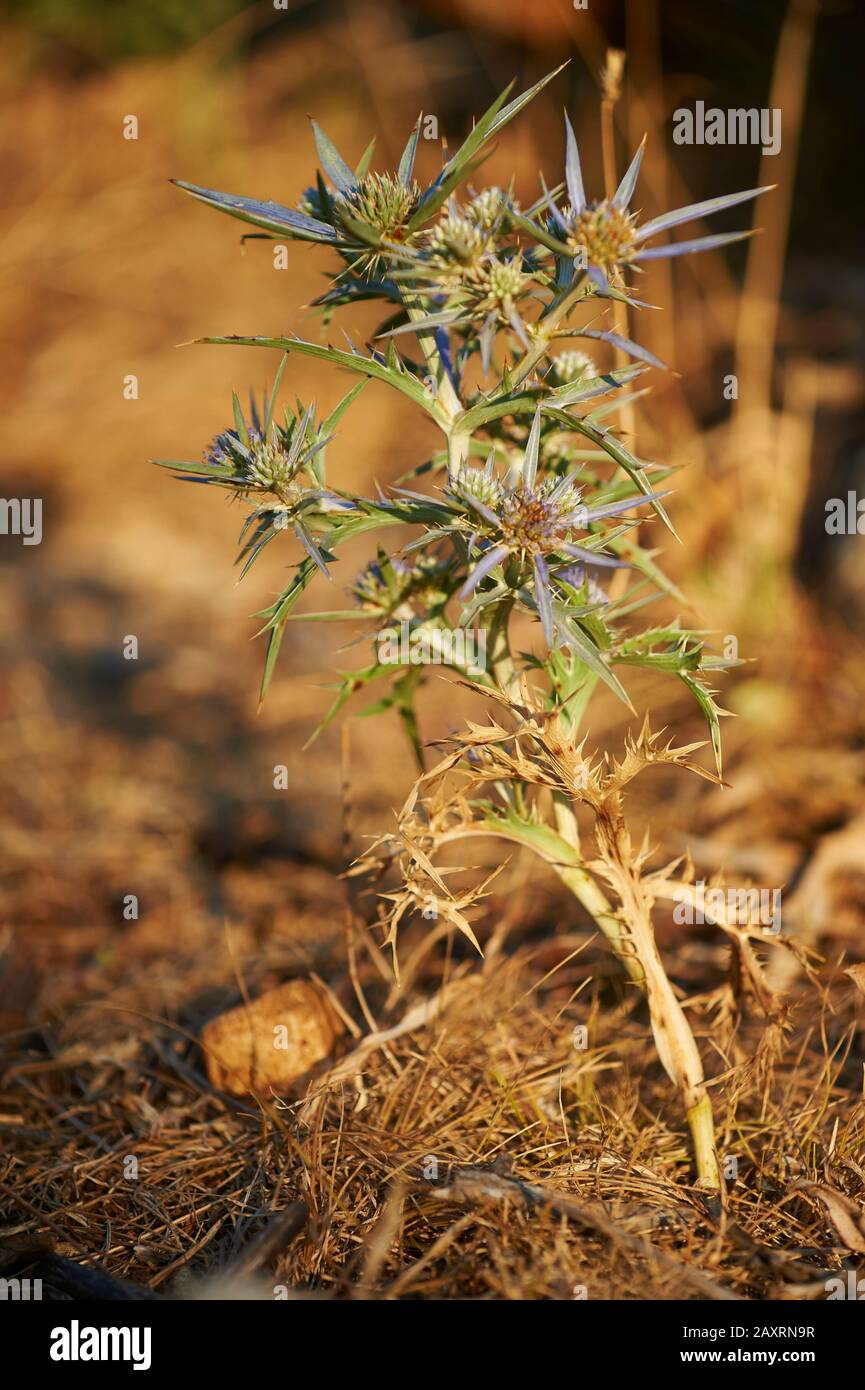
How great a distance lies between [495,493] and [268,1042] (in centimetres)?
137

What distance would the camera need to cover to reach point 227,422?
542cm

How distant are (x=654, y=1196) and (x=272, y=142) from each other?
7.04 m

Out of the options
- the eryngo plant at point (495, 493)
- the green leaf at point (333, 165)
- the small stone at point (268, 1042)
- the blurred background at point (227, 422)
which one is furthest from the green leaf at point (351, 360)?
the small stone at point (268, 1042)

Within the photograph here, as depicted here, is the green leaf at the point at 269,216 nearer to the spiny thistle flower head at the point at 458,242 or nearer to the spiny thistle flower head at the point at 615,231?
the spiny thistle flower head at the point at 458,242

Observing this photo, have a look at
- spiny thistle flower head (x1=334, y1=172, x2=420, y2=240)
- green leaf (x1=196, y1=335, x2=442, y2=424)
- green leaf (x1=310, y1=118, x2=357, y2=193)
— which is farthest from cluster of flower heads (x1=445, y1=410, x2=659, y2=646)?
green leaf (x1=310, y1=118, x2=357, y2=193)

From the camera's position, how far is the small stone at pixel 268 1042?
221cm

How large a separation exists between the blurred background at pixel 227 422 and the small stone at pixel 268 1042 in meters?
0.39

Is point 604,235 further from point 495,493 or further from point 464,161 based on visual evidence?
point 495,493

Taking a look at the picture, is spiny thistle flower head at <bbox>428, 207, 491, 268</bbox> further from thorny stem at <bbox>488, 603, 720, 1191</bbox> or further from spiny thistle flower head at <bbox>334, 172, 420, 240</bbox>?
thorny stem at <bbox>488, 603, 720, 1191</bbox>

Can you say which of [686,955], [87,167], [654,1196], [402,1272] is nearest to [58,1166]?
[402,1272]

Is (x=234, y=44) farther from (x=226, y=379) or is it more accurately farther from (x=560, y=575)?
(x=560, y=575)

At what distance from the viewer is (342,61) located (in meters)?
6.87

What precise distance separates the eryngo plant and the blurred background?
28 cm

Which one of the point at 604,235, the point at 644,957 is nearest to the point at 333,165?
the point at 604,235
